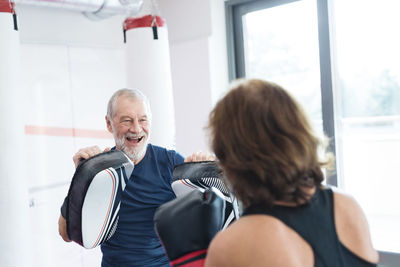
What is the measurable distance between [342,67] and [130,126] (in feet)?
7.17

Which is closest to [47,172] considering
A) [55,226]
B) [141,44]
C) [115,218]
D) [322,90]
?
[55,226]

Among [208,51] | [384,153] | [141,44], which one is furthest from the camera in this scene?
[384,153]

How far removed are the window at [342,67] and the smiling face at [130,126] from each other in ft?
6.30

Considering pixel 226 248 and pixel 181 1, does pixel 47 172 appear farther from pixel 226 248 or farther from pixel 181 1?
pixel 226 248

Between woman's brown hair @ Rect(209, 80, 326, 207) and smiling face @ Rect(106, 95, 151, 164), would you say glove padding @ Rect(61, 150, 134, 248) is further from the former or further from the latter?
woman's brown hair @ Rect(209, 80, 326, 207)

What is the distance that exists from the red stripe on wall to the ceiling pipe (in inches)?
35.3

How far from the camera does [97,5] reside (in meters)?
3.21

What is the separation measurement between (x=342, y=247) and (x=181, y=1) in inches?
131

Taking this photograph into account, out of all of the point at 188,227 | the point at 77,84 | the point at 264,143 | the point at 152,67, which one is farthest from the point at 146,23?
the point at 264,143

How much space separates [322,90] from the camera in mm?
3430

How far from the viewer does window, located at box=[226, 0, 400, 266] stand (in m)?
3.40

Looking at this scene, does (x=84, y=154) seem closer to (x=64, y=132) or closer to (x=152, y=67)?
(x=152, y=67)

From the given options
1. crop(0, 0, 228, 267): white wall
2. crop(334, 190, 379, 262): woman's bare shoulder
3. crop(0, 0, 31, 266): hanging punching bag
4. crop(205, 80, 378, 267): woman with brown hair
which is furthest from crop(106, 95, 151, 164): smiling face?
crop(0, 0, 228, 267): white wall

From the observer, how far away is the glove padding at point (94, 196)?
1.71m
